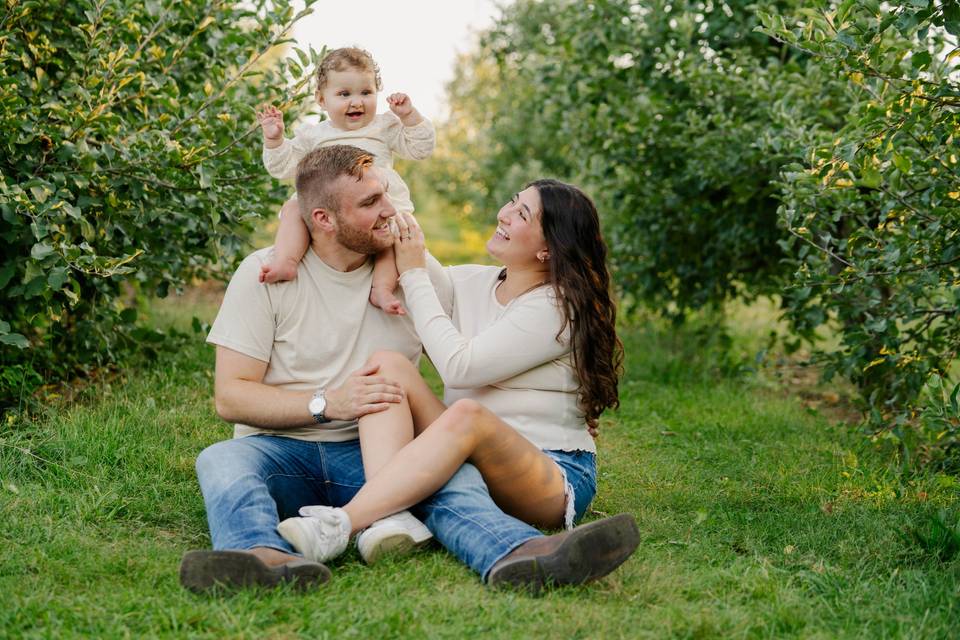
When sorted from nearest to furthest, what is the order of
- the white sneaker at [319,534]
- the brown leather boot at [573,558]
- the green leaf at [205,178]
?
the brown leather boot at [573,558], the white sneaker at [319,534], the green leaf at [205,178]

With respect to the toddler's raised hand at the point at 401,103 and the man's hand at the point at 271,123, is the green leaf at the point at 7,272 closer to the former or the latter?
the man's hand at the point at 271,123

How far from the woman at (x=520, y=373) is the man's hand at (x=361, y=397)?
0.03 m

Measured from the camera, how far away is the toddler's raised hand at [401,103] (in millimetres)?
4191

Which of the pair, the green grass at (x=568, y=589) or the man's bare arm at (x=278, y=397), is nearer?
the green grass at (x=568, y=589)

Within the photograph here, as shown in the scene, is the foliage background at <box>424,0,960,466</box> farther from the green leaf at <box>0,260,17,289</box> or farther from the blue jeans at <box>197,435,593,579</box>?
the green leaf at <box>0,260,17,289</box>

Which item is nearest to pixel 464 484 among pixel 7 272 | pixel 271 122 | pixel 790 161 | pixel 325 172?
pixel 325 172

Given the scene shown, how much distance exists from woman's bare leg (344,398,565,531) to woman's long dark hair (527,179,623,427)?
33 centimetres

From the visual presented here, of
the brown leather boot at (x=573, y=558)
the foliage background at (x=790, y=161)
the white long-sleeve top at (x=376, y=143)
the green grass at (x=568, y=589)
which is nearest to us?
the green grass at (x=568, y=589)

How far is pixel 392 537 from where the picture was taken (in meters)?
3.27

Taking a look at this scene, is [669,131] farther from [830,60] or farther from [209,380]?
[209,380]

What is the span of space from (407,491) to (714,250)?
453 cm

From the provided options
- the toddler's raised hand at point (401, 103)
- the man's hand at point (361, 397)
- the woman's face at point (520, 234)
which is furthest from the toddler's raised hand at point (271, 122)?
the man's hand at point (361, 397)

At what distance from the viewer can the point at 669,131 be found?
662 centimetres

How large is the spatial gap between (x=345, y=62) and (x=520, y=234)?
42.8 inches
